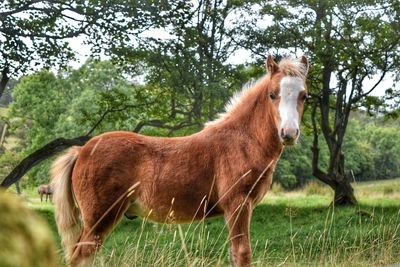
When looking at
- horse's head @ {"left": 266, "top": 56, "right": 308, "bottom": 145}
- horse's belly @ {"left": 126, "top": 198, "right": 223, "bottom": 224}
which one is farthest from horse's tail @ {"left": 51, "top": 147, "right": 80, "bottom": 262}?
horse's head @ {"left": 266, "top": 56, "right": 308, "bottom": 145}

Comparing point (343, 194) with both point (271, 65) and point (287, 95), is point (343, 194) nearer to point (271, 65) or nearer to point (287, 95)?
point (271, 65)

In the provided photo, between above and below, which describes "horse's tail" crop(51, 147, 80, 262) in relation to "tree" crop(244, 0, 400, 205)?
below

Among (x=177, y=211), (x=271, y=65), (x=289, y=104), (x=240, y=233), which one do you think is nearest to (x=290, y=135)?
(x=289, y=104)

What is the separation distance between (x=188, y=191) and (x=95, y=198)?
0.82m

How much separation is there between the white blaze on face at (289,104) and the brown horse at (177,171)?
0.08 ft

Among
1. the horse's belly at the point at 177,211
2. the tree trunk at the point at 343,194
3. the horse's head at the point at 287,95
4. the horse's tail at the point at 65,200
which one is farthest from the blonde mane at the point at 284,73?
the tree trunk at the point at 343,194

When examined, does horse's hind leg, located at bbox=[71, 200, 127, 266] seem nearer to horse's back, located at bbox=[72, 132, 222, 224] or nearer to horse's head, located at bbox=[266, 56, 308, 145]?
horse's back, located at bbox=[72, 132, 222, 224]

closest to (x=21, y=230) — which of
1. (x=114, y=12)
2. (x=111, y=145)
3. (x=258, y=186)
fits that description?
(x=258, y=186)

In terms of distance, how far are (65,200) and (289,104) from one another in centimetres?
219

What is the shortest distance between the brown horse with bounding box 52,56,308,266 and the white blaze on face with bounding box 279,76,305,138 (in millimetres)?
25

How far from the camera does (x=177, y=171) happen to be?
471 centimetres

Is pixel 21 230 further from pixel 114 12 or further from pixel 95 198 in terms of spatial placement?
pixel 114 12

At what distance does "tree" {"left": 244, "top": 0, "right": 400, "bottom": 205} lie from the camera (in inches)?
686

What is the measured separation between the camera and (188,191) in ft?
15.4
